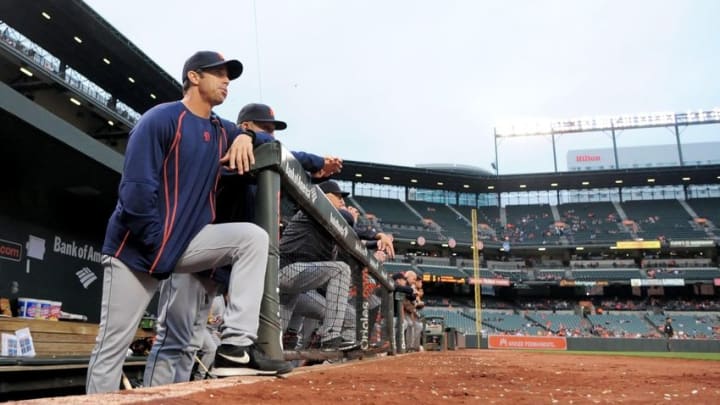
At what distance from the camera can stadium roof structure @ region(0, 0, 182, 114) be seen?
585 inches

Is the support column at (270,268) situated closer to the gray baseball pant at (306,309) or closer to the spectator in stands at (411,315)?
the gray baseball pant at (306,309)

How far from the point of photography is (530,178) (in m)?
38.7

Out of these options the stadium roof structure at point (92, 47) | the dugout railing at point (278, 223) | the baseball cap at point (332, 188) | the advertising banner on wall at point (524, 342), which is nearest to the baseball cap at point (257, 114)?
the dugout railing at point (278, 223)

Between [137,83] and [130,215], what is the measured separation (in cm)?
1921

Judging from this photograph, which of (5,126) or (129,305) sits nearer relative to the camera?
(129,305)

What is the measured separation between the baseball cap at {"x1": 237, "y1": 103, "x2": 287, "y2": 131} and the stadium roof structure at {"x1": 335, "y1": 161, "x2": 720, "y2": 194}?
3230 cm

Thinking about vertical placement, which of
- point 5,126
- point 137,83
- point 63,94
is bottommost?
point 5,126

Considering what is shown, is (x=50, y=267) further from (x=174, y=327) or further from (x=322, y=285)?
(x=174, y=327)

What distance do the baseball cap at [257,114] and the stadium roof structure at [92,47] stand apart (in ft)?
47.1

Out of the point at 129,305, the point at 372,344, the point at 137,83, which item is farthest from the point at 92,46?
the point at 129,305

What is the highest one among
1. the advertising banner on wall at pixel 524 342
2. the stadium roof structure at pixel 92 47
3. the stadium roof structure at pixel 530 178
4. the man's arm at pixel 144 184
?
the stadium roof structure at pixel 530 178

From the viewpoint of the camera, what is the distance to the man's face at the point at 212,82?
2260 mm

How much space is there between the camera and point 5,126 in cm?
544

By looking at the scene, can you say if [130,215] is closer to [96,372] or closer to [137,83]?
[96,372]
